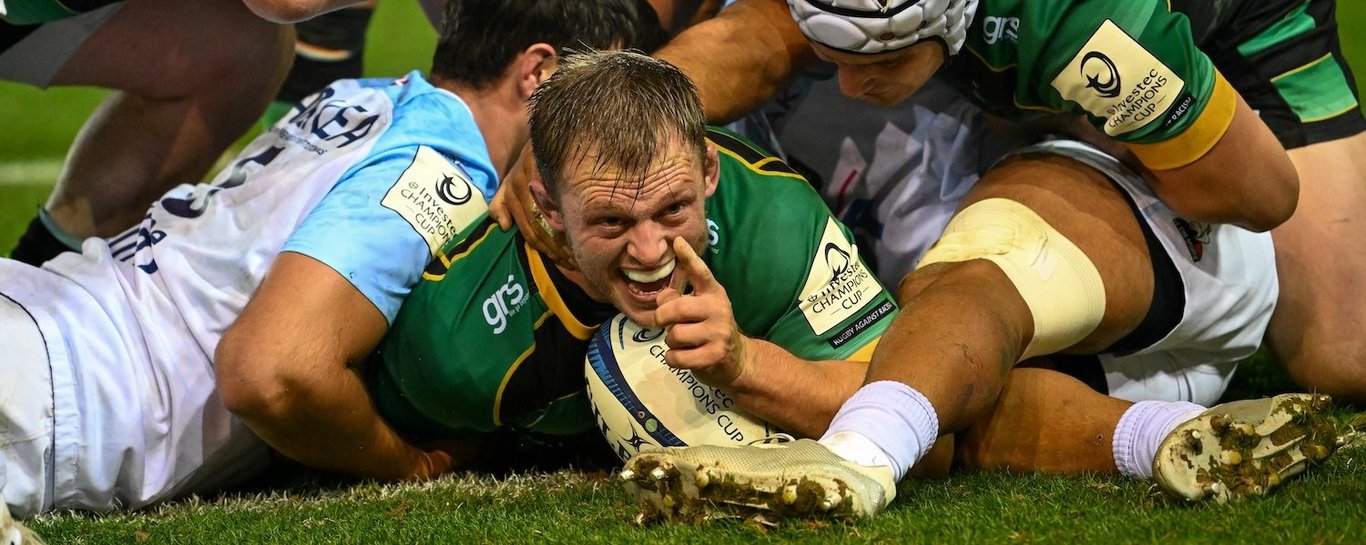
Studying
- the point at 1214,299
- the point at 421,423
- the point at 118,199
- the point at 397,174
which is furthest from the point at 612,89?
the point at 118,199

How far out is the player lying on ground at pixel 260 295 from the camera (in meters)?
3.95

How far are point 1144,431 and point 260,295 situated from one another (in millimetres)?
2240

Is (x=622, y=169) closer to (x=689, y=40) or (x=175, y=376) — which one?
(x=689, y=40)

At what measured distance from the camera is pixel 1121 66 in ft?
12.4

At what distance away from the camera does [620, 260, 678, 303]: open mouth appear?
351 centimetres

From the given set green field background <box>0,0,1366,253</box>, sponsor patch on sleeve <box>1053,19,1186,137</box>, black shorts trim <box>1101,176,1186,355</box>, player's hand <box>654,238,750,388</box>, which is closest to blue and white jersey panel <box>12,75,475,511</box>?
player's hand <box>654,238,750,388</box>

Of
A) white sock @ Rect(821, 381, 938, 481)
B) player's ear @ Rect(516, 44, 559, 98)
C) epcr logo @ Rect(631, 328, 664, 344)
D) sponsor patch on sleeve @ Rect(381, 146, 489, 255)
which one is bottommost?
epcr logo @ Rect(631, 328, 664, 344)

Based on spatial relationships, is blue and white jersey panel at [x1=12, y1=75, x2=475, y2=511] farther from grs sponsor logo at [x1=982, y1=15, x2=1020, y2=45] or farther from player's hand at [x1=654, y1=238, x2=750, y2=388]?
grs sponsor logo at [x1=982, y1=15, x2=1020, y2=45]

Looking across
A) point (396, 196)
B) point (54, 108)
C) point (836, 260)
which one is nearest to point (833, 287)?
point (836, 260)

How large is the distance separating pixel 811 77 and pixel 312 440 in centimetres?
212

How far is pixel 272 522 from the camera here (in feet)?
12.2

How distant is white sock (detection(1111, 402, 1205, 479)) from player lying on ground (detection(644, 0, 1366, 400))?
0.72m

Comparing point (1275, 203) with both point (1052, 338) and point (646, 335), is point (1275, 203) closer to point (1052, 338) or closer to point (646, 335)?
point (1052, 338)

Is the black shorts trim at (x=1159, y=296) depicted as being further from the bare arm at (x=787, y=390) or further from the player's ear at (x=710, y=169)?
the player's ear at (x=710, y=169)
